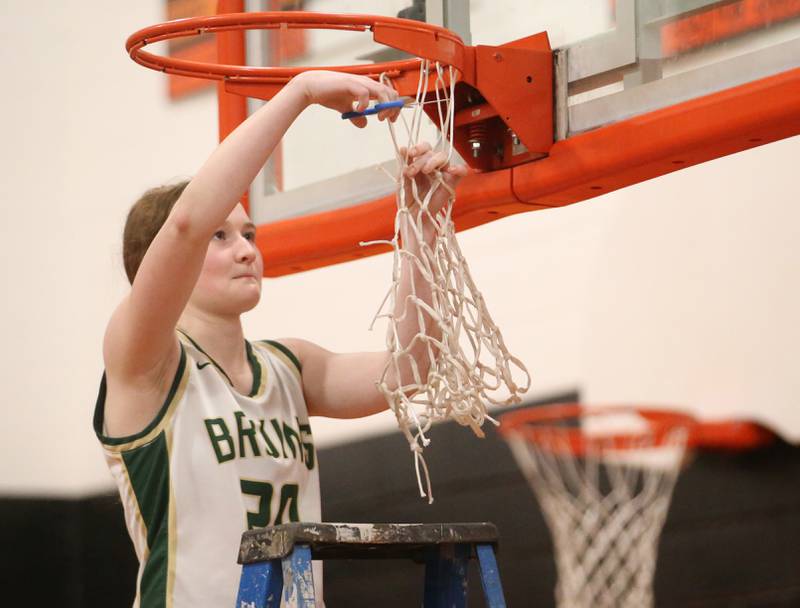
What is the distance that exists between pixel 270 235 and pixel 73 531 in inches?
95.5

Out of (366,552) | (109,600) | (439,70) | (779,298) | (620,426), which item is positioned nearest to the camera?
(366,552)

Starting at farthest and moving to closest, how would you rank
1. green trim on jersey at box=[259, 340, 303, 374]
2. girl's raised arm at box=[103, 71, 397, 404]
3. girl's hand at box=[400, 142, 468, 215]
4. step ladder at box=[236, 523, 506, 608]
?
green trim on jersey at box=[259, 340, 303, 374], girl's hand at box=[400, 142, 468, 215], girl's raised arm at box=[103, 71, 397, 404], step ladder at box=[236, 523, 506, 608]

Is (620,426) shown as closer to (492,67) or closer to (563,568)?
(563,568)

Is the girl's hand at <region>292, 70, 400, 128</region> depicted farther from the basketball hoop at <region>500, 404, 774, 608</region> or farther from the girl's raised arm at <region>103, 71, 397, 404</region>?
the basketball hoop at <region>500, 404, 774, 608</region>

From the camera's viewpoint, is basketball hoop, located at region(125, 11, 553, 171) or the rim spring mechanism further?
the rim spring mechanism

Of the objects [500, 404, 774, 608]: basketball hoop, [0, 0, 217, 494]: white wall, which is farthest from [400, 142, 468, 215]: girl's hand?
[0, 0, 217, 494]: white wall

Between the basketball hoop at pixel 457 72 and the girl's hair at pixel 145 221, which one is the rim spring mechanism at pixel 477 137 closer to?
the basketball hoop at pixel 457 72

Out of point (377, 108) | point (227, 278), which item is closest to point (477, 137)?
point (377, 108)

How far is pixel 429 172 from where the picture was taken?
5.70 ft

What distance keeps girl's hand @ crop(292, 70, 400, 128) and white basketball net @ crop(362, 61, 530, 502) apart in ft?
0.20

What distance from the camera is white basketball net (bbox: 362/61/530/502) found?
1626 millimetres

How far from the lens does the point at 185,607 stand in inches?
61.6

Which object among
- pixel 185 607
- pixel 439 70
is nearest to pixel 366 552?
pixel 185 607

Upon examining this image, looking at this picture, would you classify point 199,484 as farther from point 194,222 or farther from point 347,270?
point 347,270
